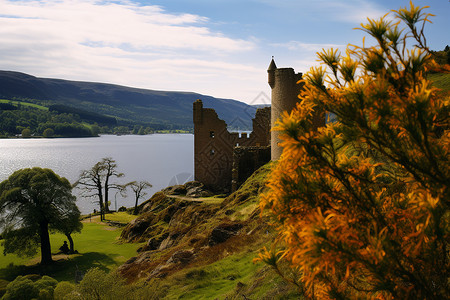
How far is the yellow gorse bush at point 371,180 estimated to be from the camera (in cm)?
316

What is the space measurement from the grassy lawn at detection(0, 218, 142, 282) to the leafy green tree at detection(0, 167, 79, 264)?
1.36 m

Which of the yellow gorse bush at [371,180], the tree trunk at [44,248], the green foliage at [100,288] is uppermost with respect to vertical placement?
the yellow gorse bush at [371,180]

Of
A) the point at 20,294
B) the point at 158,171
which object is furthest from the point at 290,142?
the point at 158,171

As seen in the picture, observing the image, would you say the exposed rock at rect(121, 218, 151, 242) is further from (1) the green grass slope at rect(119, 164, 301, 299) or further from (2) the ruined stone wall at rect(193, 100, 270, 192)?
(2) the ruined stone wall at rect(193, 100, 270, 192)

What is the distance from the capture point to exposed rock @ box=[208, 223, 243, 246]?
16.5 m

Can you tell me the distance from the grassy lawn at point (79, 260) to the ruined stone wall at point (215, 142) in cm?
1306

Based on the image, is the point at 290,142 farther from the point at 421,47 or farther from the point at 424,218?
the point at 421,47

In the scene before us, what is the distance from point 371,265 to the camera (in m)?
3.09

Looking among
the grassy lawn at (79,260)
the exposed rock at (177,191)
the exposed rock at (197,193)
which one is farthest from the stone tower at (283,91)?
the grassy lawn at (79,260)

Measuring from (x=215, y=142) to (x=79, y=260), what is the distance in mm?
20778

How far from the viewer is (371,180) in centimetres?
417

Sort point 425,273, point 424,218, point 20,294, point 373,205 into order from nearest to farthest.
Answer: point 424,218
point 425,273
point 373,205
point 20,294

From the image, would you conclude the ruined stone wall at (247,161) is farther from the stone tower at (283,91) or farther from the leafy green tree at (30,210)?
the leafy green tree at (30,210)

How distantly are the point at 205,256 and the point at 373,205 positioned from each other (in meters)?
12.2
